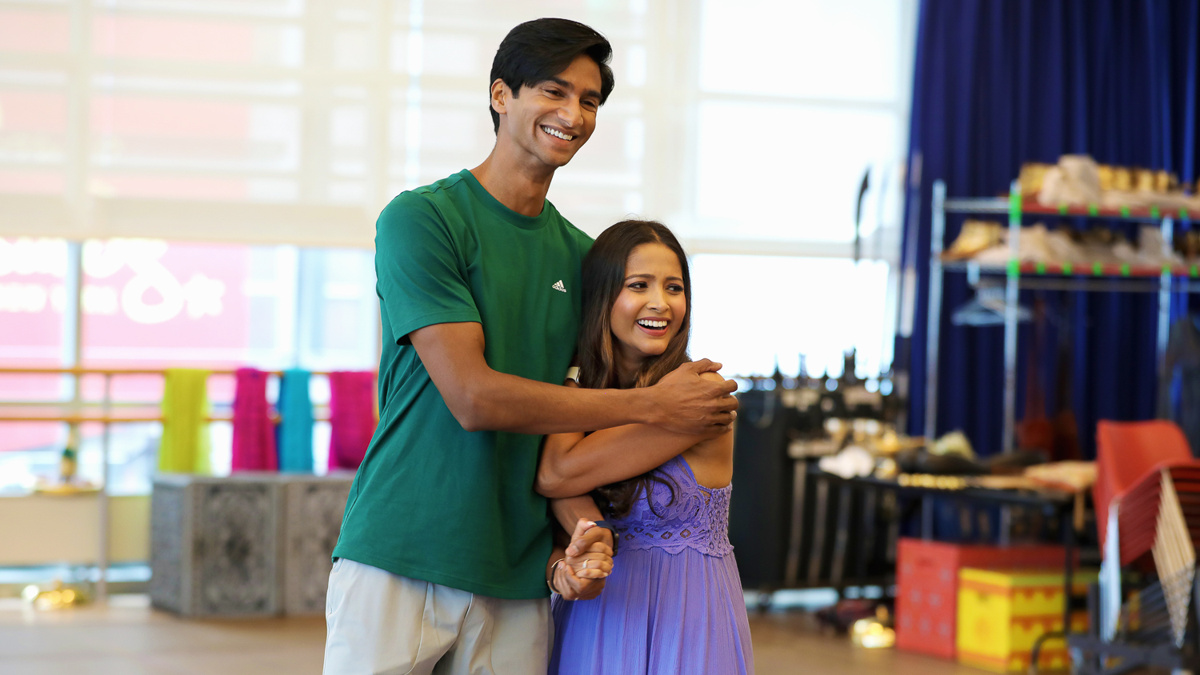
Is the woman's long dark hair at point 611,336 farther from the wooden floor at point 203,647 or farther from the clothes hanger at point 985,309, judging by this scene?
the clothes hanger at point 985,309

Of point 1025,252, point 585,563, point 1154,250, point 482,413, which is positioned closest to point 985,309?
point 1025,252

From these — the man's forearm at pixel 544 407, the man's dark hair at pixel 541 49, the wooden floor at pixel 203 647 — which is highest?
the man's dark hair at pixel 541 49

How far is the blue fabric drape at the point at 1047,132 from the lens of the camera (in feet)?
20.0

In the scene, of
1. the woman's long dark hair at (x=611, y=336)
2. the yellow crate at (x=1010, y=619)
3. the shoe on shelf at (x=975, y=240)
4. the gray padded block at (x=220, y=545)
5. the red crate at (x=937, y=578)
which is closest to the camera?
the woman's long dark hair at (x=611, y=336)

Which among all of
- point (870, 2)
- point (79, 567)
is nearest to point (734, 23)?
point (870, 2)

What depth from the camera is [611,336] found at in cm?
184

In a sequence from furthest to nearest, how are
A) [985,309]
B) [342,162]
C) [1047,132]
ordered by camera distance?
[1047,132], [985,309], [342,162]

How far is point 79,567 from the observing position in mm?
5496

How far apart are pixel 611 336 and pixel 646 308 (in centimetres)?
7

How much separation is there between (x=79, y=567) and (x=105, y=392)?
2.71ft

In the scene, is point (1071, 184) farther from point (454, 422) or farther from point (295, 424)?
point (454, 422)

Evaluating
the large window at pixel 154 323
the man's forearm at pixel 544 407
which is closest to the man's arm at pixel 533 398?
the man's forearm at pixel 544 407

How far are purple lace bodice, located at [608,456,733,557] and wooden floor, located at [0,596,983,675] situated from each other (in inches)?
99.8

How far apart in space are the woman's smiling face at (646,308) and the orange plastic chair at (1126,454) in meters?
2.70
